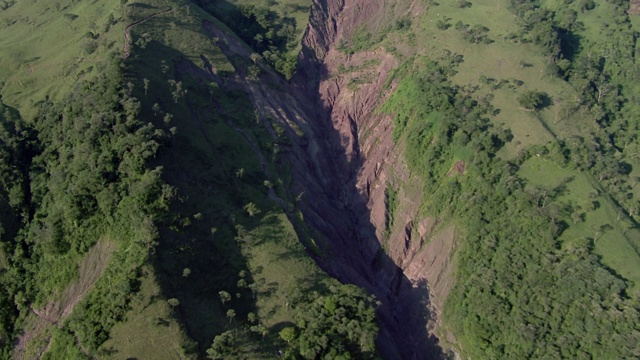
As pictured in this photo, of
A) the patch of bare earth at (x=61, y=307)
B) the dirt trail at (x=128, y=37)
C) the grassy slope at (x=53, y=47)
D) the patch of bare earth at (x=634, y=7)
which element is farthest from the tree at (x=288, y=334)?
the patch of bare earth at (x=634, y=7)

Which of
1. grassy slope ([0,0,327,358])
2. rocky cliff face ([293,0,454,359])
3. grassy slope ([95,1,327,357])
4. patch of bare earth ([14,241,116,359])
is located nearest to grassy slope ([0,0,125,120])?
grassy slope ([0,0,327,358])

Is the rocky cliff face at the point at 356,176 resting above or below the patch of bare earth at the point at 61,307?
below

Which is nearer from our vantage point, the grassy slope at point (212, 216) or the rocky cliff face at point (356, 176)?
the grassy slope at point (212, 216)

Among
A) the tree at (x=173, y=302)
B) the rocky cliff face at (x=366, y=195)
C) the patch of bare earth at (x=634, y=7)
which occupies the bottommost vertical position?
the rocky cliff face at (x=366, y=195)

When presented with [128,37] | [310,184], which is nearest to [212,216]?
[310,184]

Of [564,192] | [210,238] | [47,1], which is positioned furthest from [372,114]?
[47,1]

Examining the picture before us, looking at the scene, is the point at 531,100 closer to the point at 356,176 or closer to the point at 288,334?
the point at 356,176

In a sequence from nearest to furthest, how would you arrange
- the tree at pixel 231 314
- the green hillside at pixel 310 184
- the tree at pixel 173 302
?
the tree at pixel 173 302
the tree at pixel 231 314
the green hillside at pixel 310 184

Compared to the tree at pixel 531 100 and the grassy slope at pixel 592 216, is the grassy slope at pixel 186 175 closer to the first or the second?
the grassy slope at pixel 592 216
